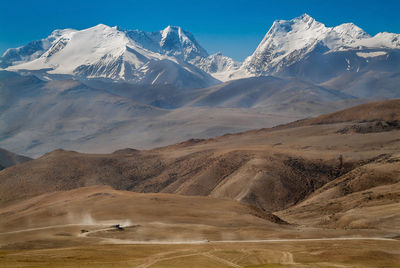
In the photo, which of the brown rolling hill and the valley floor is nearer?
the valley floor

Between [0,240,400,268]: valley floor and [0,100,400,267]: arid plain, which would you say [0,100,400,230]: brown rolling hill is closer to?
[0,100,400,267]: arid plain

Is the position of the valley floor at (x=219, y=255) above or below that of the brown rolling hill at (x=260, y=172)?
below

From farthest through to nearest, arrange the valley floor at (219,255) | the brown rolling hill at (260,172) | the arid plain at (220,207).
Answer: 1. the brown rolling hill at (260,172)
2. the arid plain at (220,207)
3. the valley floor at (219,255)

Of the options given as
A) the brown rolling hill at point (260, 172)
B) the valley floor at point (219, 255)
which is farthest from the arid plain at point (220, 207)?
the brown rolling hill at point (260, 172)

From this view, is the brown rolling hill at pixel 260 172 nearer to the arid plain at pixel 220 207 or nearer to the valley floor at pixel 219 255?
the arid plain at pixel 220 207

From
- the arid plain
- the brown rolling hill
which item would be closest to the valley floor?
the arid plain

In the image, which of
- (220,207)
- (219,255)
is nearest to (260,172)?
(220,207)

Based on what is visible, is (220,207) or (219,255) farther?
(220,207)

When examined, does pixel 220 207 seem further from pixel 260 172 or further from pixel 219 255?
pixel 219 255

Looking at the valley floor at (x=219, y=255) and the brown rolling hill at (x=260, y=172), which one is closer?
the valley floor at (x=219, y=255)
